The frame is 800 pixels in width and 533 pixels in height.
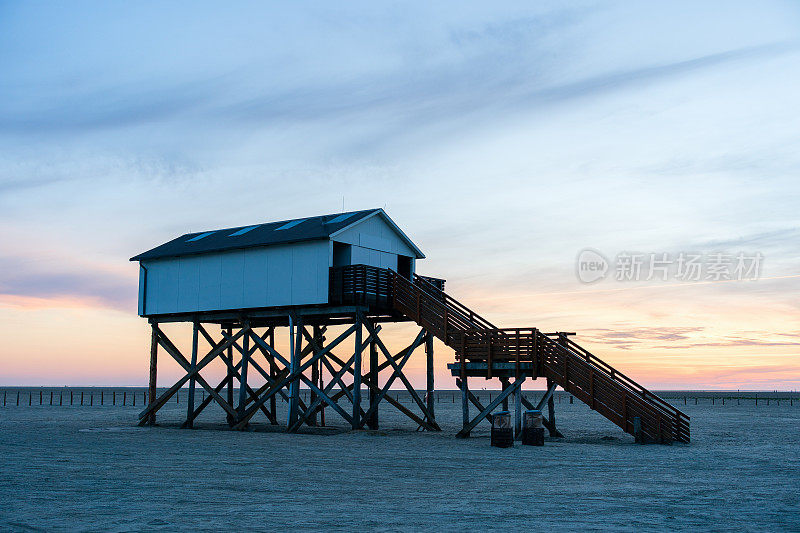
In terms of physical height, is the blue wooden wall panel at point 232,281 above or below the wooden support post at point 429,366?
above

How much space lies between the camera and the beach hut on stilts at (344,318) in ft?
93.4

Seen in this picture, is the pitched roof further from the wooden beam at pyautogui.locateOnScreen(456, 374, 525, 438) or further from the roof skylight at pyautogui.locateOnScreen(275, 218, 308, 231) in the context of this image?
the wooden beam at pyautogui.locateOnScreen(456, 374, 525, 438)

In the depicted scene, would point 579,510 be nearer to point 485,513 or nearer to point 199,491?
point 485,513

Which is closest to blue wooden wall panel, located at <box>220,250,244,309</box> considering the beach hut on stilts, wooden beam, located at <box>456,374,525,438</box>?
the beach hut on stilts

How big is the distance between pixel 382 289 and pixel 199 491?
1808 cm

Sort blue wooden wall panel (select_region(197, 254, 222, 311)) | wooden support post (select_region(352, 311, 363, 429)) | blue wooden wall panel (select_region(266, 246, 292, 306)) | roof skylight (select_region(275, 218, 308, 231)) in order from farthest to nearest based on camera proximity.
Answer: roof skylight (select_region(275, 218, 308, 231)) → blue wooden wall panel (select_region(197, 254, 222, 311)) → blue wooden wall panel (select_region(266, 246, 292, 306)) → wooden support post (select_region(352, 311, 363, 429))

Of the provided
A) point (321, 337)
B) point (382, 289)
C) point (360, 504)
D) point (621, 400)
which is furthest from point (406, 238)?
point (360, 504)

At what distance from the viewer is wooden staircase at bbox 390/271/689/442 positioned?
2723 cm

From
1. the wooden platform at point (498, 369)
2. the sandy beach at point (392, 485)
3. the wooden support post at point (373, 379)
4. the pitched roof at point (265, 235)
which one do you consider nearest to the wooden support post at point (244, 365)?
the pitched roof at point (265, 235)

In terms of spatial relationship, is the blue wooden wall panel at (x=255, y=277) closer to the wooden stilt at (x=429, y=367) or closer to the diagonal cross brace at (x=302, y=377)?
the diagonal cross brace at (x=302, y=377)

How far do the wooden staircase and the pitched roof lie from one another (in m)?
4.09

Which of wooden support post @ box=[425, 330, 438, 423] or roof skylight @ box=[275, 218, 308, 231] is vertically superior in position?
roof skylight @ box=[275, 218, 308, 231]

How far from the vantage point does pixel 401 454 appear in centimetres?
2400

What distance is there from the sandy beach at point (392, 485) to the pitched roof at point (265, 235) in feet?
29.3
